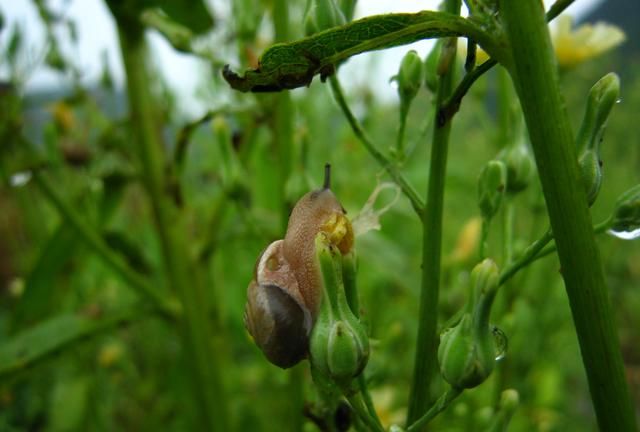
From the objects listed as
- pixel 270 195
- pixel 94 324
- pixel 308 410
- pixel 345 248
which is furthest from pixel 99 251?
pixel 345 248

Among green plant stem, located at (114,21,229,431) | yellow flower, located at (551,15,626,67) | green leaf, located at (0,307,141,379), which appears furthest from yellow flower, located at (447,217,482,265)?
green leaf, located at (0,307,141,379)

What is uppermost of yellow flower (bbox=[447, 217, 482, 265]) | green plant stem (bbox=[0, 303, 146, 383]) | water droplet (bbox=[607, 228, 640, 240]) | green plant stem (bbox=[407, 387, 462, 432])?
green plant stem (bbox=[0, 303, 146, 383])

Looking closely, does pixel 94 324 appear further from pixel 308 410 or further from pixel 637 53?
pixel 637 53

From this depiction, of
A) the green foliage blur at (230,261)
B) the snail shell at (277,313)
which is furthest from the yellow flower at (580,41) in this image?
the snail shell at (277,313)

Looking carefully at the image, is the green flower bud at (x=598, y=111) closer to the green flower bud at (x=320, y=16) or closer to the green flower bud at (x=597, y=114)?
the green flower bud at (x=597, y=114)

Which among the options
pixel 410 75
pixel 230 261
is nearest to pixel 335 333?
pixel 410 75

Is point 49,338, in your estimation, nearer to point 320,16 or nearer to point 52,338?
point 52,338

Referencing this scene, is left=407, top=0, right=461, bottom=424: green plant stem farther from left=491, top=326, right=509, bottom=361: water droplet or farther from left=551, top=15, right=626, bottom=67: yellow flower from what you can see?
left=551, top=15, right=626, bottom=67: yellow flower
